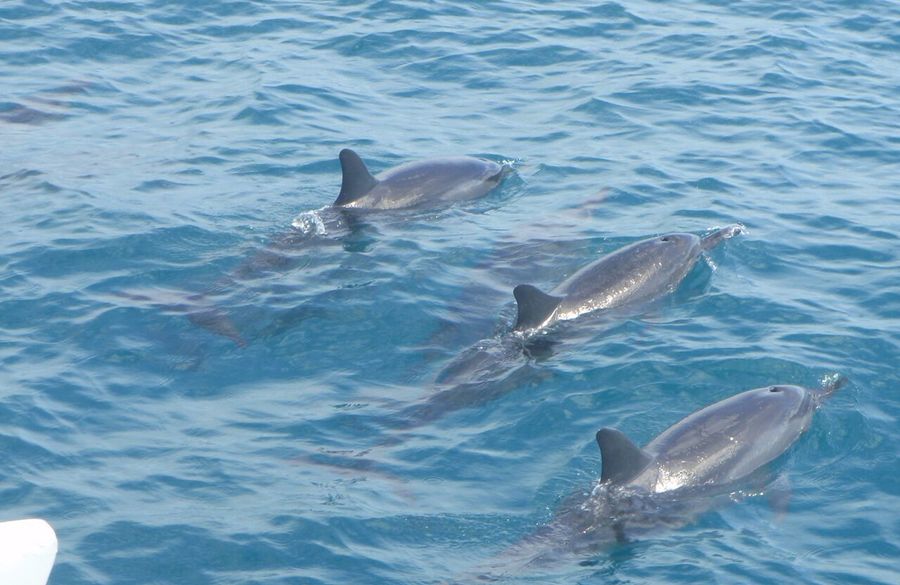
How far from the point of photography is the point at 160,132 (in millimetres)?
18469

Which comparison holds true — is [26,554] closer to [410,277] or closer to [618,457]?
[618,457]

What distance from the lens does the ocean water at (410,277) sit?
404 inches

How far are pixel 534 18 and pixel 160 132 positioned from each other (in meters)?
7.83

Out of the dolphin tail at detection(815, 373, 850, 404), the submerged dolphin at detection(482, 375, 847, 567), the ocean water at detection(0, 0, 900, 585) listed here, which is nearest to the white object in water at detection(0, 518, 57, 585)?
the ocean water at detection(0, 0, 900, 585)

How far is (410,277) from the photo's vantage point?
14.3 m

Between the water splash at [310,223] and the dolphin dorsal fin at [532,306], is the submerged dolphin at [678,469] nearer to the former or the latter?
the dolphin dorsal fin at [532,306]

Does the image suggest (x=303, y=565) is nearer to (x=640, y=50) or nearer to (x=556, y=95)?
(x=556, y=95)

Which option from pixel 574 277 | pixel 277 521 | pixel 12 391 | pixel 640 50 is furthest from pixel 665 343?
pixel 640 50

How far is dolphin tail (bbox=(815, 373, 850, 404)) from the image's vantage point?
39.8ft

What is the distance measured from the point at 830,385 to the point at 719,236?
10.7 ft

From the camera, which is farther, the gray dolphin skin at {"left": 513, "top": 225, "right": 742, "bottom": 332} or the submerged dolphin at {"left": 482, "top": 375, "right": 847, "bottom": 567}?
the gray dolphin skin at {"left": 513, "top": 225, "right": 742, "bottom": 332}

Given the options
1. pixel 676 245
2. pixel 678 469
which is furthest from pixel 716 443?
pixel 676 245

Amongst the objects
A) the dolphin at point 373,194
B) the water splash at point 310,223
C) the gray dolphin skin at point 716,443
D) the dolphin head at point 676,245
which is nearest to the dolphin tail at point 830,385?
the gray dolphin skin at point 716,443

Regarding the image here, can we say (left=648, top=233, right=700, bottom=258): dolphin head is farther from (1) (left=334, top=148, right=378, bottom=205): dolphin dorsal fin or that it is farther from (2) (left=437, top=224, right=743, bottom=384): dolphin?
(1) (left=334, top=148, right=378, bottom=205): dolphin dorsal fin
